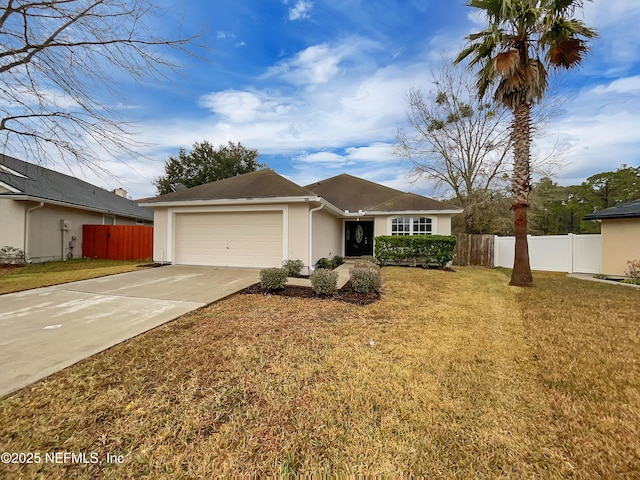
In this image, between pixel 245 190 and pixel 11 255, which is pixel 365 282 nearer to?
pixel 245 190

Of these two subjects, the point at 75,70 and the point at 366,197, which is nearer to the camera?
the point at 75,70

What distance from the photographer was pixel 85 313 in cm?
508

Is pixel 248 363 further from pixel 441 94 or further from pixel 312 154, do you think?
pixel 441 94

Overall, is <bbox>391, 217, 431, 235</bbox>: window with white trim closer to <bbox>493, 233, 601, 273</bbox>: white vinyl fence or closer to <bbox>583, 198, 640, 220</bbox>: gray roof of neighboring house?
<bbox>493, 233, 601, 273</bbox>: white vinyl fence

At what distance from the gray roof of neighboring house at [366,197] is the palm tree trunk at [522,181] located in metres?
4.42

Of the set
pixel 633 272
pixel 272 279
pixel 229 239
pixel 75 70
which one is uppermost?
pixel 75 70

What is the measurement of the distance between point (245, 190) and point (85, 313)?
687 centimetres

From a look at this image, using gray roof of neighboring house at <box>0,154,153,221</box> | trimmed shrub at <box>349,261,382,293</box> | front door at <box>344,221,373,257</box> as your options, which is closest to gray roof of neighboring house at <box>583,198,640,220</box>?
front door at <box>344,221,373,257</box>

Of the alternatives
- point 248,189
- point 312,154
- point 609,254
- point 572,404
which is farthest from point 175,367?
point 312,154

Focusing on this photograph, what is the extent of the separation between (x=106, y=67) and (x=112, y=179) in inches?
65.2

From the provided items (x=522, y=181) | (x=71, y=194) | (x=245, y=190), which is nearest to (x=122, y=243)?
(x=71, y=194)

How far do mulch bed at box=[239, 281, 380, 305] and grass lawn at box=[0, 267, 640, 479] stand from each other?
1.71 metres

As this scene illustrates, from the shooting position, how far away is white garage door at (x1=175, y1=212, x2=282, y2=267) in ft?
33.7

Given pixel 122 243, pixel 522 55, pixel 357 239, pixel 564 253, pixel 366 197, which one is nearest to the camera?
pixel 522 55
